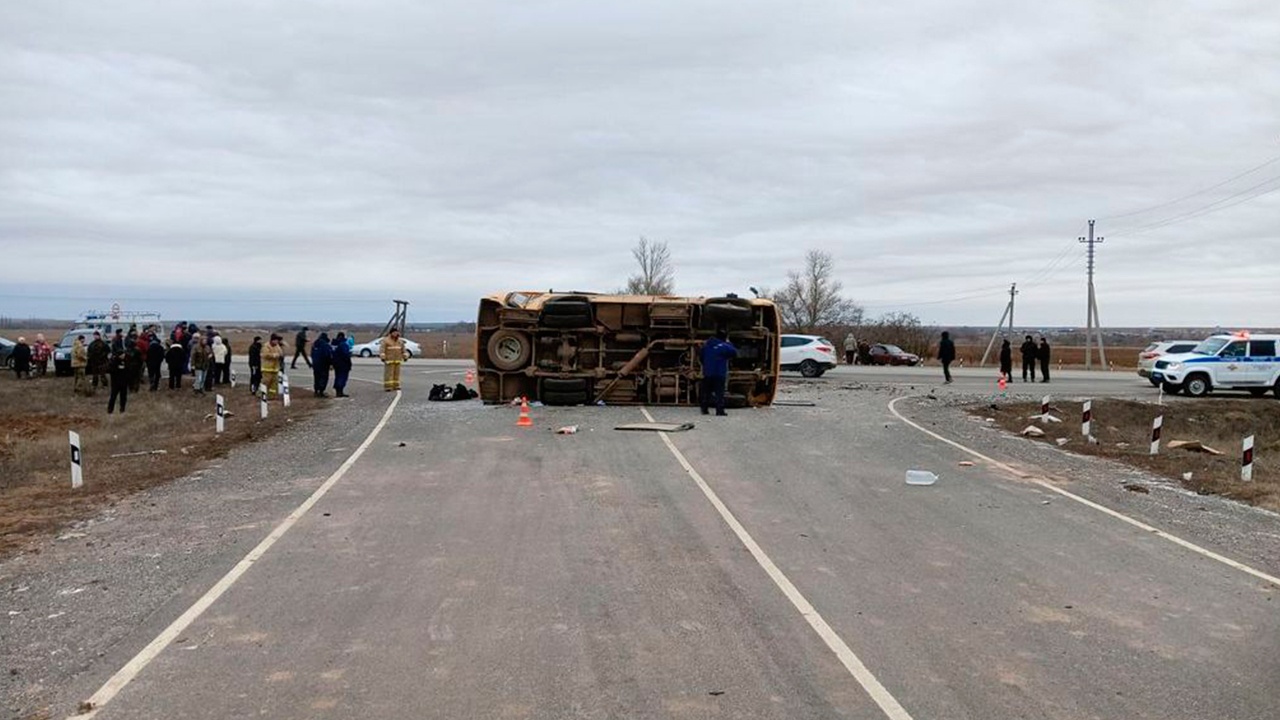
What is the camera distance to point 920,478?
11.6 m

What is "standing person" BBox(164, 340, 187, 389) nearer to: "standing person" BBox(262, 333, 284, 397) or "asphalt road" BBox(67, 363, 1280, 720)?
"standing person" BBox(262, 333, 284, 397)

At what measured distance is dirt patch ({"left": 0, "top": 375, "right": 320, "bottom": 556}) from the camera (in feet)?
34.0

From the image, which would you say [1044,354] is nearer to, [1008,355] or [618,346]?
[1008,355]

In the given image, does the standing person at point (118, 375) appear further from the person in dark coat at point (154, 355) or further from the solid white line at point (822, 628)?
the solid white line at point (822, 628)

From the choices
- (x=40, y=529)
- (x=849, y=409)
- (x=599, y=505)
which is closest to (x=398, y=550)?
(x=599, y=505)

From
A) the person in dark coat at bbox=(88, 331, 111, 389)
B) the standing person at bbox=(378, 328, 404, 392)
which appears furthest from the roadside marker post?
the standing person at bbox=(378, 328, 404, 392)

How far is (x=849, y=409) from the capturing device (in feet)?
70.7

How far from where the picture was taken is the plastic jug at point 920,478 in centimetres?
1157

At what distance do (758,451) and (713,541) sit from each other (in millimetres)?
5968

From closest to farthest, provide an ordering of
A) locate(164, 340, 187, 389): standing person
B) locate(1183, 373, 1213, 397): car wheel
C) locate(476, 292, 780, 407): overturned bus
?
locate(476, 292, 780, 407): overturned bus, locate(164, 340, 187, 389): standing person, locate(1183, 373, 1213, 397): car wheel

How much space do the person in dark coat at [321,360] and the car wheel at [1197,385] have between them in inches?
Answer: 957

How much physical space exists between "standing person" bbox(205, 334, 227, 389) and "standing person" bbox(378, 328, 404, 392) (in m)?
4.76

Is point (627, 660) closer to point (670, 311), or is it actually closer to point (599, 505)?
point (599, 505)

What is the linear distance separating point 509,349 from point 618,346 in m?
2.29
